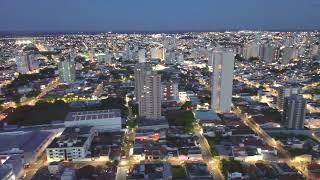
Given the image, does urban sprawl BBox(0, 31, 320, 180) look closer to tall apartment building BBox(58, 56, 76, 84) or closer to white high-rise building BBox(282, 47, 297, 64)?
tall apartment building BBox(58, 56, 76, 84)

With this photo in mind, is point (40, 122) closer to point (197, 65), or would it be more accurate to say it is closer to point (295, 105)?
point (295, 105)

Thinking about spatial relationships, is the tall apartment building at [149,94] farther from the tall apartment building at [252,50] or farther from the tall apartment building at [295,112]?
the tall apartment building at [252,50]

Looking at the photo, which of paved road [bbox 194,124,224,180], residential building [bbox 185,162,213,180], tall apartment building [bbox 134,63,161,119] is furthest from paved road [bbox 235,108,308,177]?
tall apartment building [bbox 134,63,161,119]

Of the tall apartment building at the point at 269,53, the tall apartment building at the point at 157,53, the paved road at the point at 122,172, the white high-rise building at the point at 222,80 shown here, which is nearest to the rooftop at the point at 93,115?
the paved road at the point at 122,172

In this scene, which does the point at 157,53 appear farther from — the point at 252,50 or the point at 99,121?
the point at 99,121

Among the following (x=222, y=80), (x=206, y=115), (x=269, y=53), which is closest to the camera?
(x=206, y=115)

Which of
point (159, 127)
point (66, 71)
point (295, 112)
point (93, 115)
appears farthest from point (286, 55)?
point (93, 115)
